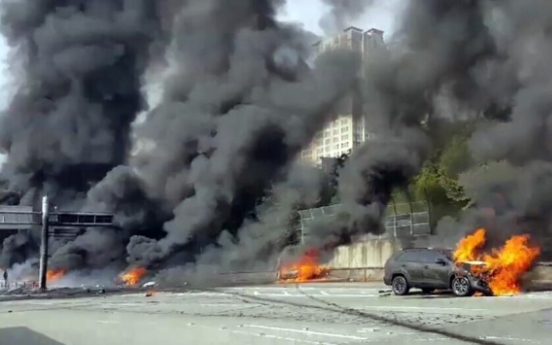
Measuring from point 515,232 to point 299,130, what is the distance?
2242 cm

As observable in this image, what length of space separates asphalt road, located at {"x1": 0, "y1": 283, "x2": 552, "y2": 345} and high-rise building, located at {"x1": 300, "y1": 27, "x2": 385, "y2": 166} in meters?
22.8

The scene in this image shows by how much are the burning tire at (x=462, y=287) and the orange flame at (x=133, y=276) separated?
1083 inches

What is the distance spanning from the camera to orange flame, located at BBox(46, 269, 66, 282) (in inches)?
1781

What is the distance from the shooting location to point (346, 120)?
1794 inches

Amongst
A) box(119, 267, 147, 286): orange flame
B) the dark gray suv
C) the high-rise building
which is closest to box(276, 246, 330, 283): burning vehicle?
the high-rise building

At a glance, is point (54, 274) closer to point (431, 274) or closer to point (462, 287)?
point (431, 274)

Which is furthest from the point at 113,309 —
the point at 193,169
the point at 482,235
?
the point at 193,169

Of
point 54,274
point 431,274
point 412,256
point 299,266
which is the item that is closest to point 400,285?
point 412,256

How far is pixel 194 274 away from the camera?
3991 cm

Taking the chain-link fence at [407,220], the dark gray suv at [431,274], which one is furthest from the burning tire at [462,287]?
the chain-link fence at [407,220]

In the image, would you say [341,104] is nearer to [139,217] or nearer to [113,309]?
[139,217]

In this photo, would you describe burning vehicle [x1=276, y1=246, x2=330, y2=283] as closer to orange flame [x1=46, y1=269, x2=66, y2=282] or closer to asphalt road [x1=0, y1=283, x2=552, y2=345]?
orange flame [x1=46, y1=269, x2=66, y2=282]

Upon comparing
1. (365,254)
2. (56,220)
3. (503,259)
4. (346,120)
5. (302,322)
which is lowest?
(302,322)

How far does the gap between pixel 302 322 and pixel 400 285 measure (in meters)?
7.82
